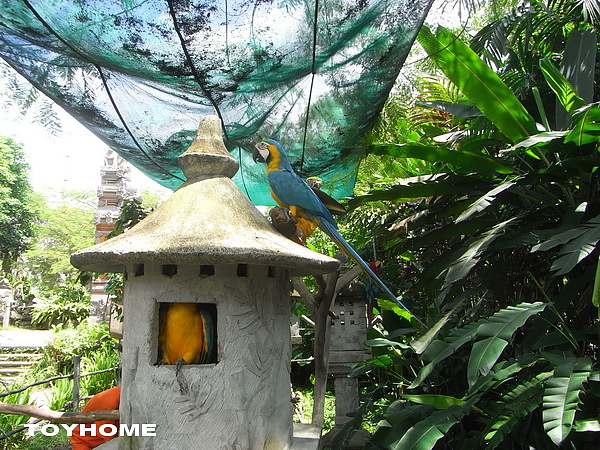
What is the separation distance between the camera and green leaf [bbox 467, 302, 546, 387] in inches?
101

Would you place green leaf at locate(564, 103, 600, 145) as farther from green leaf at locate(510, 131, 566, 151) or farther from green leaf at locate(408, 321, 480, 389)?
green leaf at locate(408, 321, 480, 389)

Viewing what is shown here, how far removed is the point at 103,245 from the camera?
2557mm

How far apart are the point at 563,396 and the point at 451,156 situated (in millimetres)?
1718

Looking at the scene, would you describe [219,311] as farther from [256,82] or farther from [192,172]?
[256,82]

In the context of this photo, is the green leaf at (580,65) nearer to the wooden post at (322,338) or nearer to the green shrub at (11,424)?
the wooden post at (322,338)

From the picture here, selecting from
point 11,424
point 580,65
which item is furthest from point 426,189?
point 11,424

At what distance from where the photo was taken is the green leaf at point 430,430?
2771 mm

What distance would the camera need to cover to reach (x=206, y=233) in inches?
96.0

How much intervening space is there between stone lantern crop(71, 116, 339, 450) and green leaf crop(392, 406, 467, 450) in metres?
0.65

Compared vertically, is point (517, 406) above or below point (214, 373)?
below

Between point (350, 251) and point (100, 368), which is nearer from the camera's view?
point (350, 251)

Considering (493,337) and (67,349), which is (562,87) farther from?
(67,349)

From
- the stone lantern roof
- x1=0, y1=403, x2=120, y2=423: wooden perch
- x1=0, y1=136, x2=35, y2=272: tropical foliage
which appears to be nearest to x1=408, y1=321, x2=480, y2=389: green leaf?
the stone lantern roof

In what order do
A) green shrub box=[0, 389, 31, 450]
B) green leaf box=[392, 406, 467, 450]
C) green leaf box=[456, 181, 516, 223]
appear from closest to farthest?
green leaf box=[392, 406, 467, 450] → green leaf box=[456, 181, 516, 223] → green shrub box=[0, 389, 31, 450]
